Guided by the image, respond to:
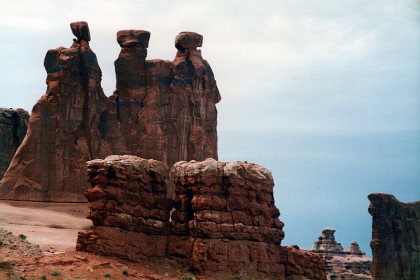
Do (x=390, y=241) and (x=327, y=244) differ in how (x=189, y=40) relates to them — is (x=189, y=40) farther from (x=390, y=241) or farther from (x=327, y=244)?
(x=327, y=244)

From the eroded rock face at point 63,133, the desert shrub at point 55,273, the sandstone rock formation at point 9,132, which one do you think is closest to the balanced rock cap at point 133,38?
the eroded rock face at point 63,133

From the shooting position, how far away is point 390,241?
92750 mm

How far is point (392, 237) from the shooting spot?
92938 mm

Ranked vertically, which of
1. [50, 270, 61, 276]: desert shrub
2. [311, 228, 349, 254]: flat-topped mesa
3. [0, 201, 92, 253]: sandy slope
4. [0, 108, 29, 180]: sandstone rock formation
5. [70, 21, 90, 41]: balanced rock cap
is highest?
[70, 21, 90, 41]: balanced rock cap

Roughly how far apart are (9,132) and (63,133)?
11155 mm

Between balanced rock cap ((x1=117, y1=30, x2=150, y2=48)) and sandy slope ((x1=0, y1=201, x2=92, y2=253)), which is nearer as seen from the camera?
sandy slope ((x1=0, y1=201, x2=92, y2=253))

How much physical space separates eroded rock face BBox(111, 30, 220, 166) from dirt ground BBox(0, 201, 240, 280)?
12.4 metres

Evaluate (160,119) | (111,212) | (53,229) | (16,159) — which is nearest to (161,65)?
(160,119)

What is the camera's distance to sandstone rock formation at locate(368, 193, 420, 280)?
92.6 metres

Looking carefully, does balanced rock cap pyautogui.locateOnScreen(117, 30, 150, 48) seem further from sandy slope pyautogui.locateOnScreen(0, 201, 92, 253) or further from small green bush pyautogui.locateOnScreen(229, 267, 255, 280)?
small green bush pyautogui.locateOnScreen(229, 267, 255, 280)

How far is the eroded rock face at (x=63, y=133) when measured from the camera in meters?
72.3

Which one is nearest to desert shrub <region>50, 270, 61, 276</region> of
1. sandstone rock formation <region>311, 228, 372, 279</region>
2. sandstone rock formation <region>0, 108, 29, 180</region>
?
sandstone rock formation <region>0, 108, 29, 180</region>

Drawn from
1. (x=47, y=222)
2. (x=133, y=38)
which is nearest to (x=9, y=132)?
(x=133, y=38)

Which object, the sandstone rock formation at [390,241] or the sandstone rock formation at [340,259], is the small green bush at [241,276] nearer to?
the sandstone rock formation at [390,241]
